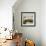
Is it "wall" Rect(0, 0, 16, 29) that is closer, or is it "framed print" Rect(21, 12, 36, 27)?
"wall" Rect(0, 0, 16, 29)

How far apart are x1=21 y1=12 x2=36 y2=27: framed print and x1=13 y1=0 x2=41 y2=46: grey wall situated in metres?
0.14

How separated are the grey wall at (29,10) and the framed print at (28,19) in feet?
0.47

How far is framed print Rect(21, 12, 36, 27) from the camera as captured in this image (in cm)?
542

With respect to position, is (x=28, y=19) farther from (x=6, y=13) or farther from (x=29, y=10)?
(x=6, y=13)

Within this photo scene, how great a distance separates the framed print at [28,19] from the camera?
542 centimetres

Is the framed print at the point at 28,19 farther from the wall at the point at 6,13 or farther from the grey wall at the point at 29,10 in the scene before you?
the wall at the point at 6,13

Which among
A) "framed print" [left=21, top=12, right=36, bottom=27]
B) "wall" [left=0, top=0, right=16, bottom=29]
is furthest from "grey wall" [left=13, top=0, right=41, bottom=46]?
"wall" [left=0, top=0, right=16, bottom=29]

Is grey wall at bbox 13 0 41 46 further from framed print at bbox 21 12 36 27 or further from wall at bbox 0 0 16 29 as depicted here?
wall at bbox 0 0 16 29

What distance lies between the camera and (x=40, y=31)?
5.48 m

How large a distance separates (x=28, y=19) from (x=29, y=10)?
426 mm

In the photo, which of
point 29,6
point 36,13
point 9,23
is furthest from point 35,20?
point 9,23

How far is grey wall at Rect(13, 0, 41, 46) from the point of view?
5478 mm

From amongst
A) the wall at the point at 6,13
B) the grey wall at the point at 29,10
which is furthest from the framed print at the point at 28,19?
the wall at the point at 6,13

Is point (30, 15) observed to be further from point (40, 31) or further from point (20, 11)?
point (40, 31)
